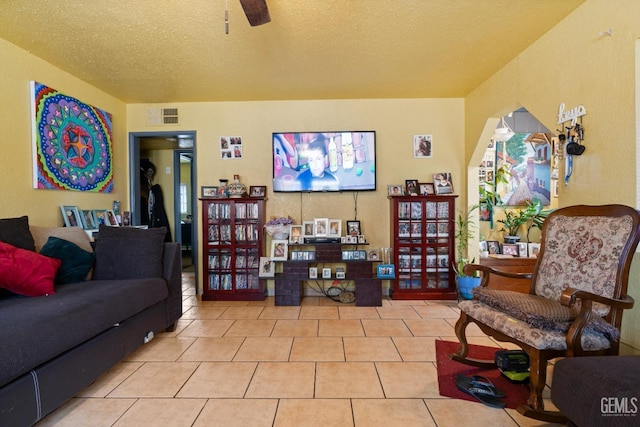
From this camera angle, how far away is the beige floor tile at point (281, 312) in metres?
3.21

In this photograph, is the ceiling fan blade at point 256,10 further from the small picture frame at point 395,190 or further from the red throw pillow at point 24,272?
the small picture frame at point 395,190

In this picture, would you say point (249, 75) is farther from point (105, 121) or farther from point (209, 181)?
point (105, 121)

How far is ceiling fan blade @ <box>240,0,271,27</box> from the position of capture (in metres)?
1.76

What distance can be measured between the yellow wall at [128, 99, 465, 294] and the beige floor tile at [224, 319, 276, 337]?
4.74 feet

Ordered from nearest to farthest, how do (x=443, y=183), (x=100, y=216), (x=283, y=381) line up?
(x=283, y=381) < (x=100, y=216) < (x=443, y=183)

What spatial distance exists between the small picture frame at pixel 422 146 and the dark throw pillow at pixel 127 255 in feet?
10.5

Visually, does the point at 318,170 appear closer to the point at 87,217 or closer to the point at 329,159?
the point at 329,159

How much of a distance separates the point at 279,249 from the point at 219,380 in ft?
6.12

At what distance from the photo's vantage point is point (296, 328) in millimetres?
2871

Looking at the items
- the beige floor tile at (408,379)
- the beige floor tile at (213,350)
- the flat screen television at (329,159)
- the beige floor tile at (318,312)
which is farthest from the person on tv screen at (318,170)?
the beige floor tile at (408,379)

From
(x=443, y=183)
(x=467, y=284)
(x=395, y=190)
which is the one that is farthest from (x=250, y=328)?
(x=443, y=183)

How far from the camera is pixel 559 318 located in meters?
1.60

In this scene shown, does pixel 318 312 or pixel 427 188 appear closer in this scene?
pixel 318 312

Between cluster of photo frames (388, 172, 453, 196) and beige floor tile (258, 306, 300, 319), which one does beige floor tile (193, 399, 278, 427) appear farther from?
cluster of photo frames (388, 172, 453, 196)
